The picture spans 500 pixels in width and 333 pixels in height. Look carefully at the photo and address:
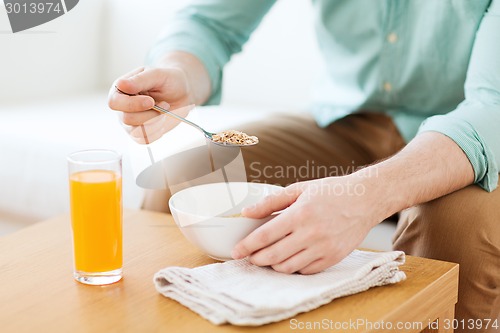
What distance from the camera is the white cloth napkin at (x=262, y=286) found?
2.80 feet

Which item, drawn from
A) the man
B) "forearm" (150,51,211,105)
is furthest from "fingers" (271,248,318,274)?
"forearm" (150,51,211,105)

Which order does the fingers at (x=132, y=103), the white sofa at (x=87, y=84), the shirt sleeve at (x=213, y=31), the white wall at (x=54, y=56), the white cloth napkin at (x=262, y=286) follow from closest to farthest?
1. the white cloth napkin at (x=262, y=286)
2. the fingers at (x=132, y=103)
3. the shirt sleeve at (x=213, y=31)
4. the white sofa at (x=87, y=84)
5. the white wall at (x=54, y=56)

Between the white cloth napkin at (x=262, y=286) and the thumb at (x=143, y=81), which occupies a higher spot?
the thumb at (x=143, y=81)

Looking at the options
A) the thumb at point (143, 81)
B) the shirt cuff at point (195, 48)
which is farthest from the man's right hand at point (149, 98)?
the shirt cuff at point (195, 48)

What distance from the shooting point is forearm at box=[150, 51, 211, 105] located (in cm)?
153

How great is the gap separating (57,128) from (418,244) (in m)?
1.35

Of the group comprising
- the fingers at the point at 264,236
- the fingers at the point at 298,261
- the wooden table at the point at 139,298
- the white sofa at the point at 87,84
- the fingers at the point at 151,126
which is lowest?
the white sofa at the point at 87,84

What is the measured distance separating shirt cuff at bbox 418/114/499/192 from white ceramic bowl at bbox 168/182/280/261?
305mm

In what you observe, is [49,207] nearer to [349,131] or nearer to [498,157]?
[349,131]

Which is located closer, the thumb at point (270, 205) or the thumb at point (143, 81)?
the thumb at point (270, 205)

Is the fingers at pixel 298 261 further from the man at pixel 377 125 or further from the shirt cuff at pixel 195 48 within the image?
the shirt cuff at pixel 195 48

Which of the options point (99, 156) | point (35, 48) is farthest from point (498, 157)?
point (35, 48)

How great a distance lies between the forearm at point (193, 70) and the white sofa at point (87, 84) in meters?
0.30

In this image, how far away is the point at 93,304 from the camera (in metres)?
0.92
